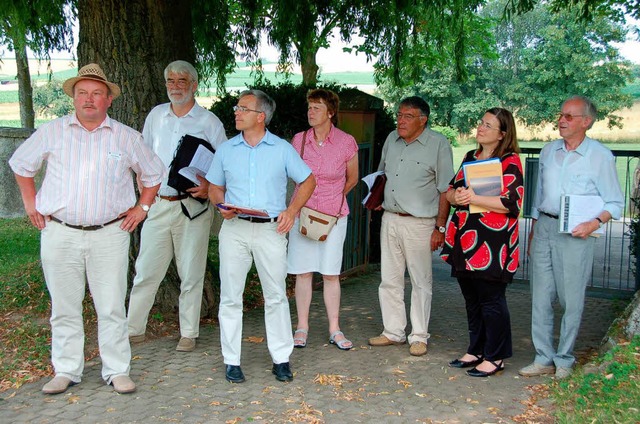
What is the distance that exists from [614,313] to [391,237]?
295 cm

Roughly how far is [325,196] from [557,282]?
1844mm

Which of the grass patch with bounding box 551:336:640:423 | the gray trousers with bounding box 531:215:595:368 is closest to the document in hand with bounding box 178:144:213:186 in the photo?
the gray trousers with bounding box 531:215:595:368

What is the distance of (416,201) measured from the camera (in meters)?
6.02

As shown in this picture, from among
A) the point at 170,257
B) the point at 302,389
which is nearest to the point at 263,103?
the point at 170,257

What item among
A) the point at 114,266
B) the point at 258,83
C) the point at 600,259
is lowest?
the point at 600,259

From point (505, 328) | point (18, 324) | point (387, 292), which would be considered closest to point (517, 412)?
point (505, 328)

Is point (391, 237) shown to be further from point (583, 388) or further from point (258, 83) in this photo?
point (258, 83)

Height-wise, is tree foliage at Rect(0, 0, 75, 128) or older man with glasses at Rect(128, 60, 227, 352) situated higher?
tree foliage at Rect(0, 0, 75, 128)

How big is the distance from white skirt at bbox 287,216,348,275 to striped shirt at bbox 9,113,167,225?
1.64 m

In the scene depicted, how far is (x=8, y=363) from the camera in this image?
5.73 meters

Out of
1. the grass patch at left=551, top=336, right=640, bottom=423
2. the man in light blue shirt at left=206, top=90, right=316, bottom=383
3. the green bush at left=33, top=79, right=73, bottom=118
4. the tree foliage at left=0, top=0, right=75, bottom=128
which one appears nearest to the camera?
the grass patch at left=551, top=336, right=640, bottom=423

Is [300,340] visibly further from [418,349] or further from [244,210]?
[244,210]

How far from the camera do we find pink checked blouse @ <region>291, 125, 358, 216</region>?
6023 millimetres

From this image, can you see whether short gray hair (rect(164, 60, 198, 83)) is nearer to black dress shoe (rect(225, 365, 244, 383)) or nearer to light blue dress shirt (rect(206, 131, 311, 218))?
light blue dress shirt (rect(206, 131, 311, 218))
